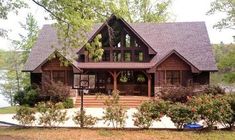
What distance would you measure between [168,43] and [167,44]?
0.64 ft

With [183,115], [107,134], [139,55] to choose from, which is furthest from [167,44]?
[107,134]

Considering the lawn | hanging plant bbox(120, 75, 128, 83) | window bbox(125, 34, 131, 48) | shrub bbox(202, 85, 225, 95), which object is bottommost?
the lawn

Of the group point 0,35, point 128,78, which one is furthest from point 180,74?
point 0,35

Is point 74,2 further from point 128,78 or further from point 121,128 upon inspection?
point 128,78

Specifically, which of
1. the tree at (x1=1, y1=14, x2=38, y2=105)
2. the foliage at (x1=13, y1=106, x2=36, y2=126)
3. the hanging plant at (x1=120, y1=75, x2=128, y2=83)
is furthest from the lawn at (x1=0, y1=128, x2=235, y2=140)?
the tree at (x1=1, y1=14, x2=38, y2=105)

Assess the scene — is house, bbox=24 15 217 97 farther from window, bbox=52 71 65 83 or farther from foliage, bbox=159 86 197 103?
foliage, bbox=159 86 197 103

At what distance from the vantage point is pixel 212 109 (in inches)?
537

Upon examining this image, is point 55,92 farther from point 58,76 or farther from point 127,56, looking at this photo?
point 127,56

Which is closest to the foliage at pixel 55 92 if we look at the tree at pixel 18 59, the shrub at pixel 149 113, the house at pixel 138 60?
the house at pixel 138 60

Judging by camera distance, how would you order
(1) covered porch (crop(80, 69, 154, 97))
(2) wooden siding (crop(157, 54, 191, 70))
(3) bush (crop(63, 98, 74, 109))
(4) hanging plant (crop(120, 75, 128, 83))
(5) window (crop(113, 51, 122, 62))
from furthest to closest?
1. (4) hanging plant (crop(120, 75, 128, 83))
2. (5) window (crop(113, 51, 122, 62))
3. (1) covered porch (crop(80, 69, 154, 97))
4. (2) wooden siding (crop(157, 54, 191, 70))
5. (3) bush (crop(63, 98, 74, 109))

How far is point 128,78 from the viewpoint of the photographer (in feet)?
111

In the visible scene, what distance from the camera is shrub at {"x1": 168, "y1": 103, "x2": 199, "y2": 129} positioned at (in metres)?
13.8

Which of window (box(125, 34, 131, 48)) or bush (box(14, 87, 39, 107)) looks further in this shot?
window (box(125, 34, 131, 48))

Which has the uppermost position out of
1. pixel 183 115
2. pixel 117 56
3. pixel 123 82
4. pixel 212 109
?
pixel 117 56
